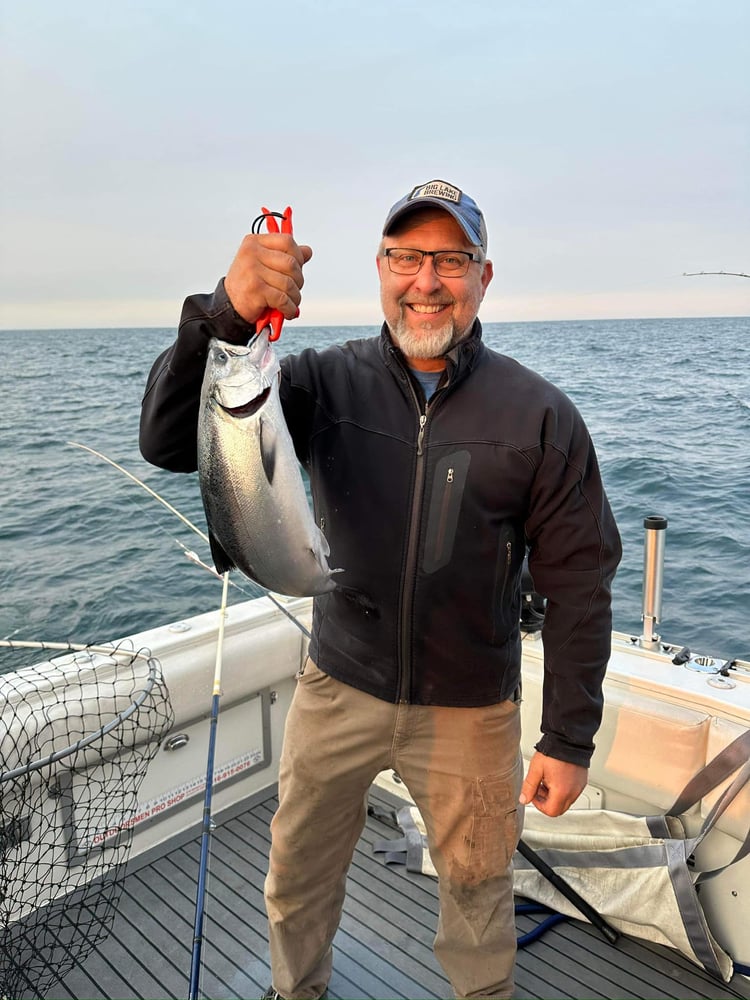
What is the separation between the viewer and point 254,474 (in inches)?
60.4

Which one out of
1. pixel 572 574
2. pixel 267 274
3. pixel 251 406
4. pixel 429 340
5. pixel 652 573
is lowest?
pixel 652 573

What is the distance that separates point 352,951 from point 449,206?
2700 millimetres

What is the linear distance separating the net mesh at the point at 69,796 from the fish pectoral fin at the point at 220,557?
1172 millimetres

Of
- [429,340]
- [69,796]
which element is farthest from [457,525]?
[69,796]

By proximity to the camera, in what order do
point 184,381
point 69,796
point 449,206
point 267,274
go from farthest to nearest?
point 69,796
point 449,206
point 184,381
point 267,274

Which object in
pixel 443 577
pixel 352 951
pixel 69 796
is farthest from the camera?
pixel 69 796

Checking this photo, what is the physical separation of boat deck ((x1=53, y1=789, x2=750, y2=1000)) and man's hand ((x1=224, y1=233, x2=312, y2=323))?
2438mm

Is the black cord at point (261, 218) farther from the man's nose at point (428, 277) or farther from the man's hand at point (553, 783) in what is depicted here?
the man's hand at point (553, 783)

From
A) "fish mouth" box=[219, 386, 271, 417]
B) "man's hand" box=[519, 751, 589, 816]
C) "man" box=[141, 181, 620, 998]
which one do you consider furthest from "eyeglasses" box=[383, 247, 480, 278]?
"man's hand" box=[519, 751, 589, 816]

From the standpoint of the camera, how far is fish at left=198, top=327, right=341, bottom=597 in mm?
1506

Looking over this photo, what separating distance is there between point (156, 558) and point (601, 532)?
28.9 feet

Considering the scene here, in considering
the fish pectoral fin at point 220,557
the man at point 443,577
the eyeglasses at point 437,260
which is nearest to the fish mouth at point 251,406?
the fish pectoral fin at point 220,557

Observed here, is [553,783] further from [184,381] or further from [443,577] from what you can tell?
[184,381]

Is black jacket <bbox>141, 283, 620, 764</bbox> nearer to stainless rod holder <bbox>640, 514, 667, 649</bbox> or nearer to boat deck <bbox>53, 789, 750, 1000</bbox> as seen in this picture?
stainless rod holder <bbox>640, 514, 667, 649</bbox>
